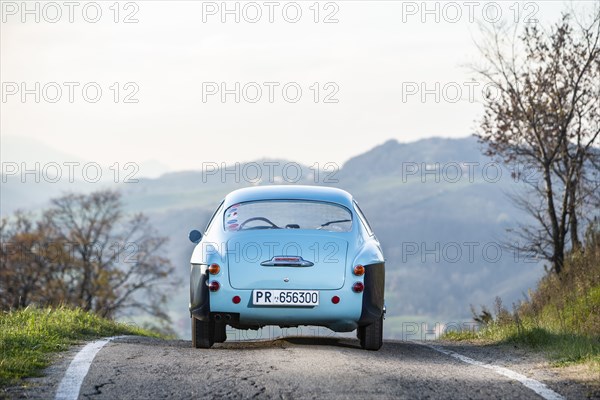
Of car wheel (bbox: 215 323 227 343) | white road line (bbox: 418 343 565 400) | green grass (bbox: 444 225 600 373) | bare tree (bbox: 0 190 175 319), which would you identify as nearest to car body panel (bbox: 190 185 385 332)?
car wheel (bbox: 215 323 227 343)

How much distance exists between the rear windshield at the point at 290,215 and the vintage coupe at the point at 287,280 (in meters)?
0.24

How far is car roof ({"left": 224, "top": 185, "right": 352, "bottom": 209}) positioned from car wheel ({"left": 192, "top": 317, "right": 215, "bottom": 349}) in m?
1.37

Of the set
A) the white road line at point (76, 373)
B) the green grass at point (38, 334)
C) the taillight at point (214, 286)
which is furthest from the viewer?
the taillight at point (214, 286)

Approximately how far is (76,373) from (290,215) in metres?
3.57

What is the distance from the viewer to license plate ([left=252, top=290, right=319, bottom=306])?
9586 mm

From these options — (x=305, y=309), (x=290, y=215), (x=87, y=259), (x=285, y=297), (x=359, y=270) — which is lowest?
(x=87, y=259)

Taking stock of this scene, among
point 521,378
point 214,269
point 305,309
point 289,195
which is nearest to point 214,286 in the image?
point 214,269

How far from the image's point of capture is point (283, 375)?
757 centimetres

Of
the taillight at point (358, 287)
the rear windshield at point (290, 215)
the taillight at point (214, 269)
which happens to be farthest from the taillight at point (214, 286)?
the taillight at point (358, 287)

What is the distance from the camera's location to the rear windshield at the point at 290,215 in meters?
10.5

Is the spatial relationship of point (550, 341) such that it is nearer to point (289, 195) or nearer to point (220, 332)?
point (289, 195)

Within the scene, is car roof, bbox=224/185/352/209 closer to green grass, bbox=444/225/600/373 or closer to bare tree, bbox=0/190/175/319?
green grass, bbox=444/225/600/373

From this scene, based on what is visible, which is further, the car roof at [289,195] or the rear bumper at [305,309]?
the car roof at [289,195]

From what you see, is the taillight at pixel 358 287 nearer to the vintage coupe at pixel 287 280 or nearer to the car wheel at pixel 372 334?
the vintage coupe at pixel 287 280
